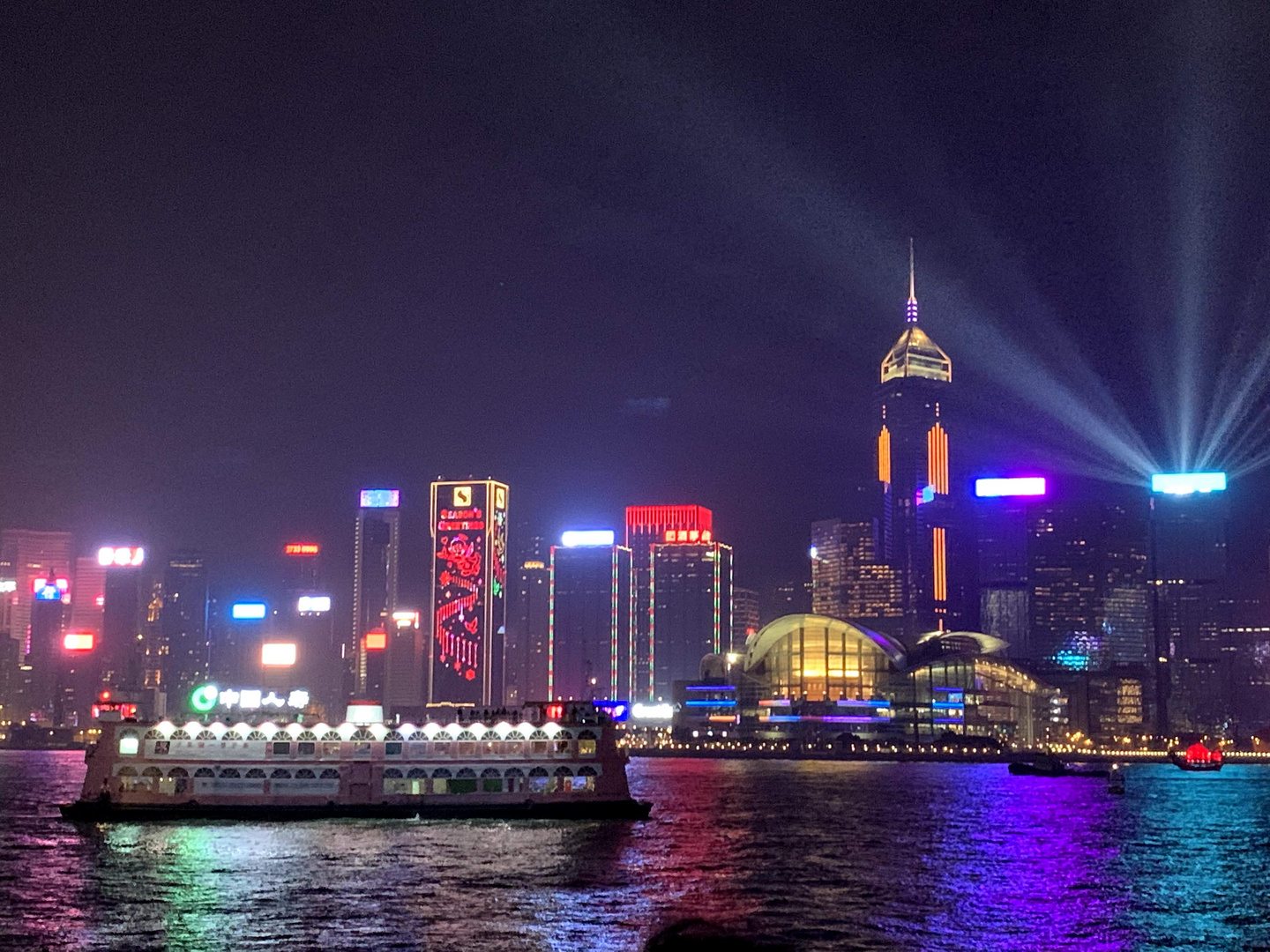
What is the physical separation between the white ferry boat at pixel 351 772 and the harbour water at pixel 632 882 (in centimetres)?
134

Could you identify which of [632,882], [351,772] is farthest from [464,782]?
[632,882]

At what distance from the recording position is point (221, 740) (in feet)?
293

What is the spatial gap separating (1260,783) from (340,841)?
15045 centimetres

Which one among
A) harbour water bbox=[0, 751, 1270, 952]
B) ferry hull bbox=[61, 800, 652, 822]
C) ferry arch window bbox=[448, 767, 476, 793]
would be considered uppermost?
ferry arch window bbox=[448, 767, 476, 793]

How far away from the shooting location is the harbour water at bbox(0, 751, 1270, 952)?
170 ft

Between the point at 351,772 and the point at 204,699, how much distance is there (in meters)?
20.0

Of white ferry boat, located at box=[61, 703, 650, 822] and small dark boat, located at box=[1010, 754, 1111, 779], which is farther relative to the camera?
small dark boat, located at box=[1010, 754, 1111, 779]

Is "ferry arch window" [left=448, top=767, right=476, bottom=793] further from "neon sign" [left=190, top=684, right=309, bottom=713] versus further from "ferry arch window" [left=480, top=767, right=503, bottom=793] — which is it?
"neon sign" [left=190, top=684, right=309, bottom=713]

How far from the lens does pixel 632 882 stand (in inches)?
2542

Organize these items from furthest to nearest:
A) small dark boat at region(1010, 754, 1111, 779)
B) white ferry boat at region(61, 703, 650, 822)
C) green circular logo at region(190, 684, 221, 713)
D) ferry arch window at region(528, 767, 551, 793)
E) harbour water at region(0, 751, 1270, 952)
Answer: small dark boat at region(1010, 754, 1111, 779)
green circular logo at region(190, 684, 221, 713)
ferry arch window at region(528, 767, 551, 793)
white ferry boat at region(61, 703, 650, 822)
harbour water at region(0, 751, 1270, 952)

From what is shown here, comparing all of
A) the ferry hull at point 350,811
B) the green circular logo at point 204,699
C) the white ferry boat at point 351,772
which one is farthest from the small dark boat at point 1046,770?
the green circular logo at point 204,699

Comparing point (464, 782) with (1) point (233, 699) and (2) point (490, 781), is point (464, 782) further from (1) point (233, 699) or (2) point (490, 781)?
(1) point (233, 699)

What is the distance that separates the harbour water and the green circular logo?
41.7 feet

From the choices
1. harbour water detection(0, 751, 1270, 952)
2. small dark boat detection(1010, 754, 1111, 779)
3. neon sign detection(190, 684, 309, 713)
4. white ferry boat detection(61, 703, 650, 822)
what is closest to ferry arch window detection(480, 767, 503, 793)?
white ferry boat detection(61, 703, 650, 822)
